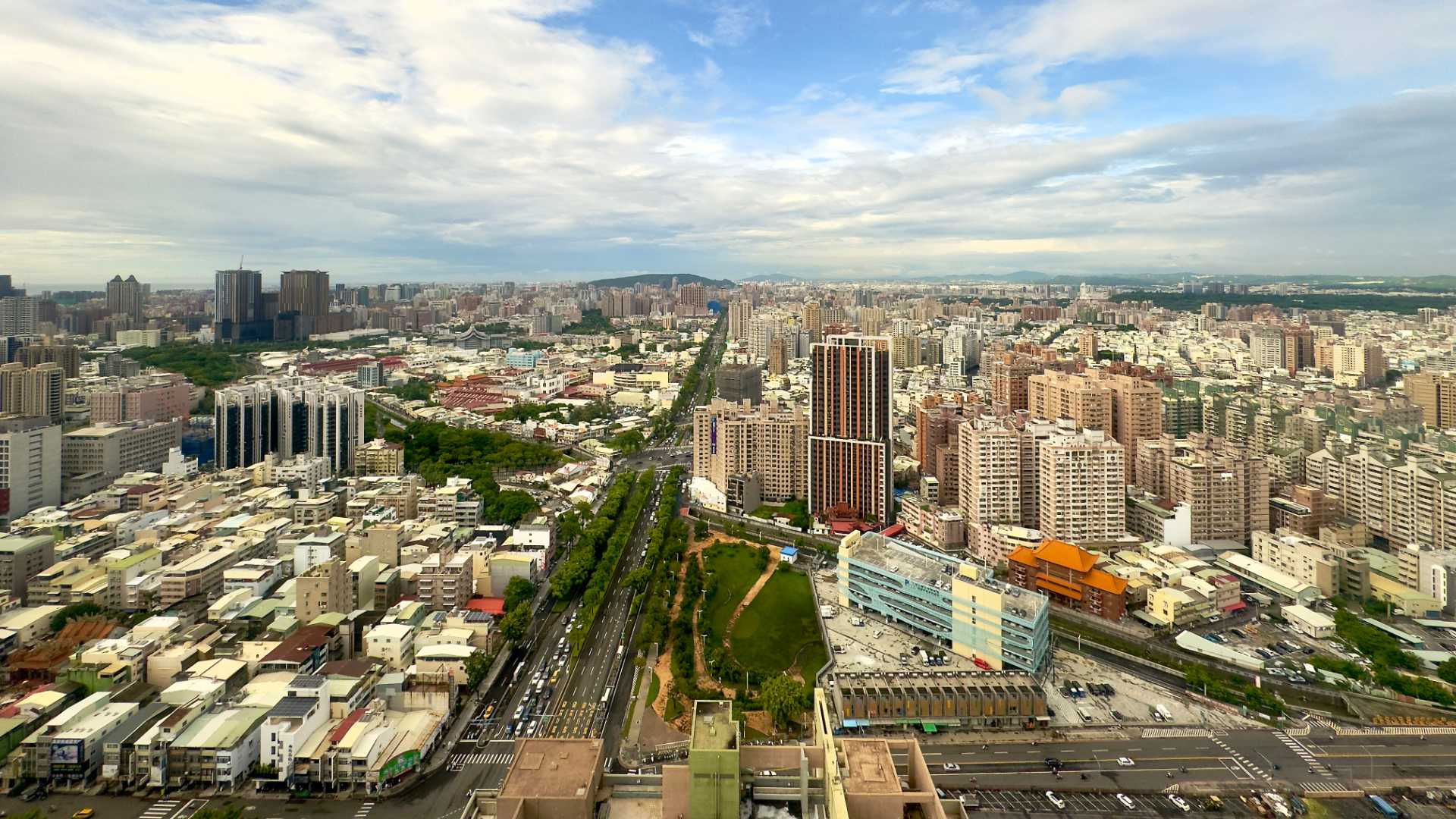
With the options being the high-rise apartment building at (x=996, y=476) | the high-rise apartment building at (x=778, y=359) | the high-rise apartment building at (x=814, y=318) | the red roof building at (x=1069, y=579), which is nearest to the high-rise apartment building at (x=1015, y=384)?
the high-rise apartment building at (x=996, y=476)

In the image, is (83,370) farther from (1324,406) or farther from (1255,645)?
(1324,406)

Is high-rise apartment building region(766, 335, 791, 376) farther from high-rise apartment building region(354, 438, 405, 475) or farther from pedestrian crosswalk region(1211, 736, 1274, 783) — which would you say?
pedestrian crosswalk region(1211, 736, 1274, 783)

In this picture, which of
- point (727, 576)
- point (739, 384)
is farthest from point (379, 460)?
point (739, 384)

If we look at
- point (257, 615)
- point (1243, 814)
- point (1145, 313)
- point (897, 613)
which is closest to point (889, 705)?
point (897, 613)

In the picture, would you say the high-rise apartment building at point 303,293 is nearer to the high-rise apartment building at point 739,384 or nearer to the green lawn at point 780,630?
the high-rise apartment building at point 739,384

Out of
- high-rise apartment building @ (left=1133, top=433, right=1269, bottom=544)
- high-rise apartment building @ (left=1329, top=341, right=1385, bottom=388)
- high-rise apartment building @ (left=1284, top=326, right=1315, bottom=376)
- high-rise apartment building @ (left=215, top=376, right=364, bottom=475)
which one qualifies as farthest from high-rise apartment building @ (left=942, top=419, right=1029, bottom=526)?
high-rise apartment building @ (left=1284, top=326, right=1315, bottom=376)
